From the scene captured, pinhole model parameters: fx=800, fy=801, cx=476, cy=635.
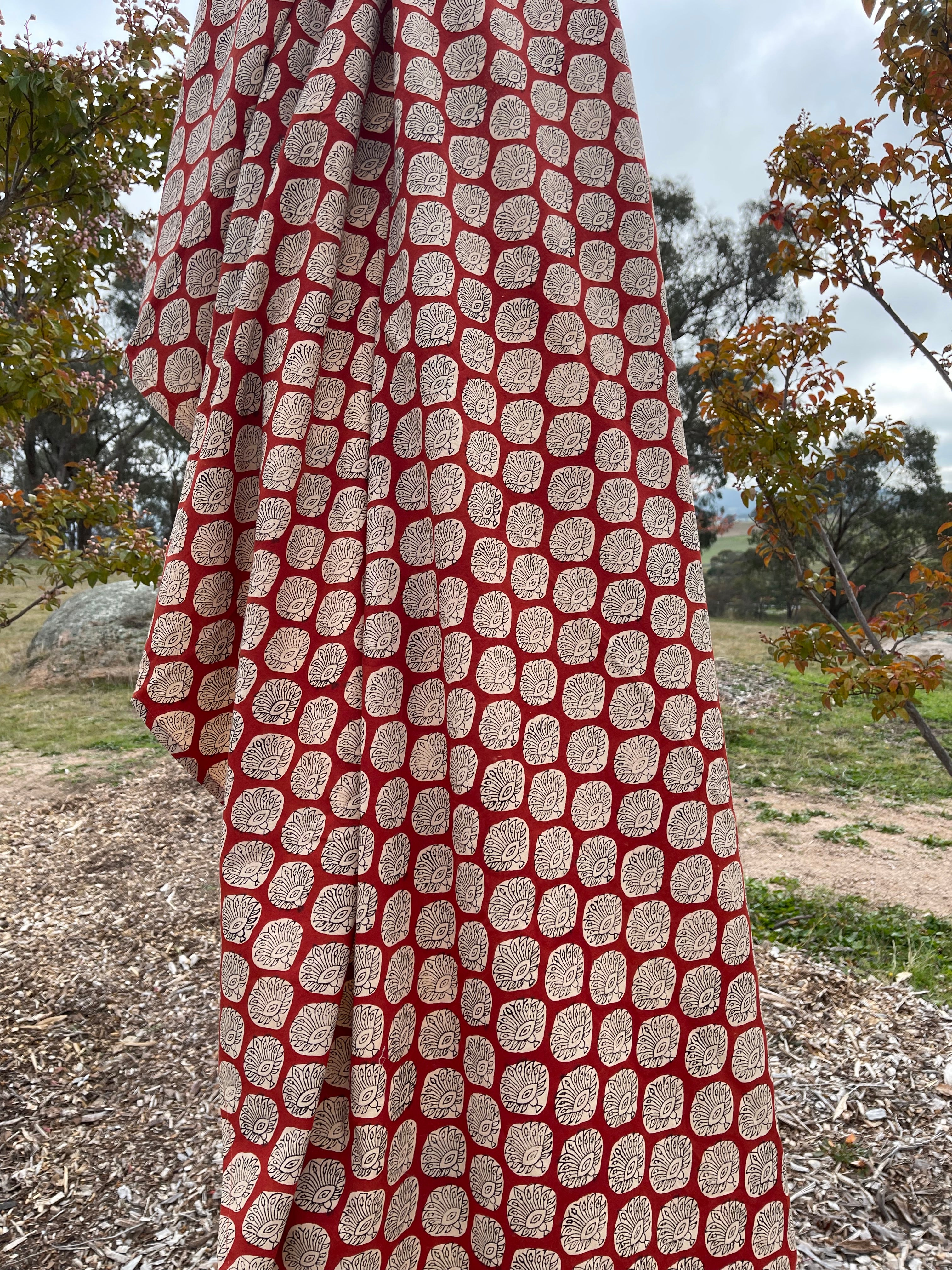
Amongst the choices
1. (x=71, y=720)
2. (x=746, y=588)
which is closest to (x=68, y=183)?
(x=71, y=720)

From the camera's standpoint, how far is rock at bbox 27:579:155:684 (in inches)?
338

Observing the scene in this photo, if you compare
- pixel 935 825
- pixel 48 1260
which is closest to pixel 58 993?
pixel 48 1260

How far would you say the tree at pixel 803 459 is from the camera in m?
3.08

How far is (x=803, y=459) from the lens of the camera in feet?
10.9

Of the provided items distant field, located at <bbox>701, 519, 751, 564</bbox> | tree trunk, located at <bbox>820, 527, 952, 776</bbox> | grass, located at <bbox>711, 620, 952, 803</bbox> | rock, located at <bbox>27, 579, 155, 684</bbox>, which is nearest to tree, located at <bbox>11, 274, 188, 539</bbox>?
rock, located at <bbox>27, 579, 155, 684</bbox>

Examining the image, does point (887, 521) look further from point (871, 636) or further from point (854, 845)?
point (871, 636)

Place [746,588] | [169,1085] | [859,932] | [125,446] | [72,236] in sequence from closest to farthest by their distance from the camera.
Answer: [169,1085] → [72,236] → [859,932] → [746,588] → [125,446]

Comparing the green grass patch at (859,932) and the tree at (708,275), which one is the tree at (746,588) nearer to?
the tree at (708,275)

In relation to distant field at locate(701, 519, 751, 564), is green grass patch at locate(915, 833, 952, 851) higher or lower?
lower

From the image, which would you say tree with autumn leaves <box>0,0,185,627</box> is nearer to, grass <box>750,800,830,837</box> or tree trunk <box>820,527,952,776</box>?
tree trunk <box>820,527,952,776</box>

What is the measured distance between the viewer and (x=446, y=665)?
3.68 ft

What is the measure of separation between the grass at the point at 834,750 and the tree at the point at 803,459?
9.00 feet

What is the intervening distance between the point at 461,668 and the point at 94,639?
8.61m

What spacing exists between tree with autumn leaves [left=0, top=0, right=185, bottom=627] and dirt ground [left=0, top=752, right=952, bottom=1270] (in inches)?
59.3
